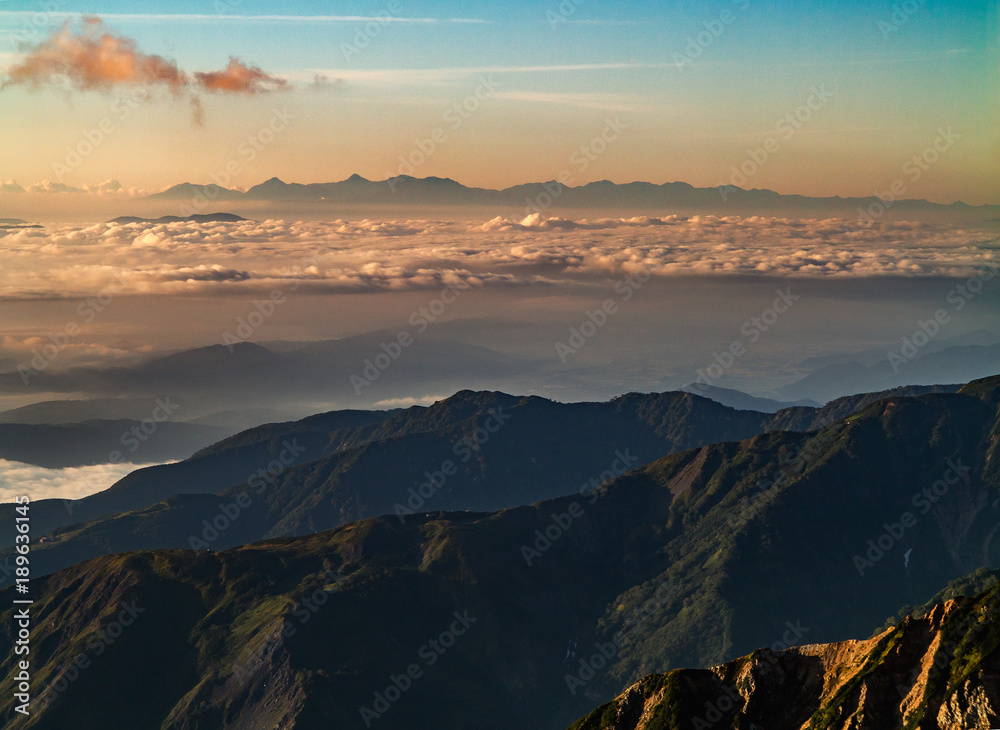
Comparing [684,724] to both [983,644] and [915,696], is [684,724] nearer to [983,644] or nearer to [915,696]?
[915,696]

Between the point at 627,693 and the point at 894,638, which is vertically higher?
the point at 894,638

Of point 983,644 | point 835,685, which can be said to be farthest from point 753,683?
point 983,644

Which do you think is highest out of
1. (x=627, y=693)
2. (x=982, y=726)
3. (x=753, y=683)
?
(x=982, y=726)

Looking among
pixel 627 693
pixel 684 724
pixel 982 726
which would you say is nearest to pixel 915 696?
pixel 982 726

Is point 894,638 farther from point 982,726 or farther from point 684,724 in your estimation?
point 684,724

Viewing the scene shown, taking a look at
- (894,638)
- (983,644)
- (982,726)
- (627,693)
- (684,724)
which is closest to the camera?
(982,726)

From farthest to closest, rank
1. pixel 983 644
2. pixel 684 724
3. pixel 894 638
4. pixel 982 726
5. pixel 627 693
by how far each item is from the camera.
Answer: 1. pixel 627 693
2. pixel 684 724
3. pixel 894 638
4. pixel 983 644
5. pixel 982 726

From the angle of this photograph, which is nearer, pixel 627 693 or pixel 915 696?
pixel 915 696
